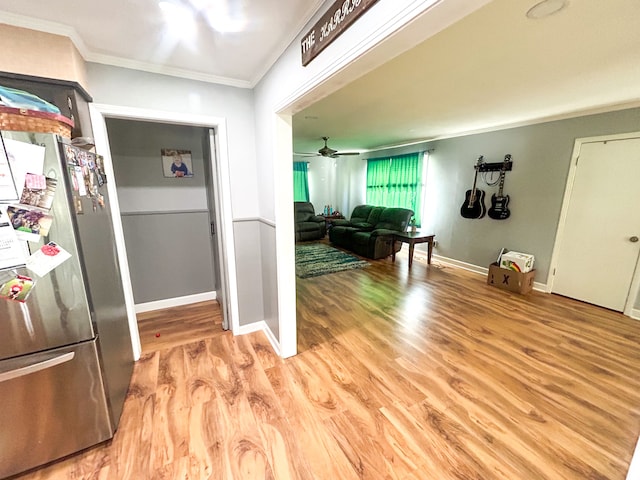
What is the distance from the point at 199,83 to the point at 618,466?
11.8 feet

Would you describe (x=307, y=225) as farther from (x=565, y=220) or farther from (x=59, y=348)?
(x=59, y=348)

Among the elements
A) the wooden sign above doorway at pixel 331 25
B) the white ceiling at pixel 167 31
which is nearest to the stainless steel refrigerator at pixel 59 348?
the white ceiling at pixel 167 31

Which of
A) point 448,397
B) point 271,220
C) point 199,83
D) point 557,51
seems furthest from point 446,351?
point 199,83

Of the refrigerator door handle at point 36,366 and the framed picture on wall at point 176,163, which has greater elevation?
the framed picture on wall at point 176,163

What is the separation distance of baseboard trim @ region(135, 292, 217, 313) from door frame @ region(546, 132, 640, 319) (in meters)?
4.56

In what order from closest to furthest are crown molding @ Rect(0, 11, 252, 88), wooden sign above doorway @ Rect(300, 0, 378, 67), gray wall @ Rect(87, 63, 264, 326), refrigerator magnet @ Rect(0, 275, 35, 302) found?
wooden sign above doorway @ Rect(300, 0, 378, 67) < refrigerator magnet @ Rect(0, 275, 35, 302) < crown molding @ Rect(0, 11, 252, 88) < gray wall @ Rect(87, 63, 264, 326)

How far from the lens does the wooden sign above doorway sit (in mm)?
991

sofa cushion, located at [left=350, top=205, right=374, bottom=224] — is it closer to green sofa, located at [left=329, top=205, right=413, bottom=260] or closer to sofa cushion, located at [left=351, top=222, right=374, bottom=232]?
green sofa, located at [left=329, top=205, right=413, bottom=260]

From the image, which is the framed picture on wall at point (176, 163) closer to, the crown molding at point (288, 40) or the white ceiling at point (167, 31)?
the white ceiling at point (167, 31)

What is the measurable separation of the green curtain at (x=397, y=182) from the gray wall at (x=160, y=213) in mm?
4183

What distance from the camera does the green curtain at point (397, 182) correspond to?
213 inches

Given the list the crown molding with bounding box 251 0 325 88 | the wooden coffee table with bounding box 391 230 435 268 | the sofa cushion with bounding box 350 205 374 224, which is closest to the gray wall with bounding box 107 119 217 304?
the crown molding with bounding box 251 0 325 88

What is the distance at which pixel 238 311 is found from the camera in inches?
98.0

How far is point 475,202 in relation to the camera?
4281 millimetres
